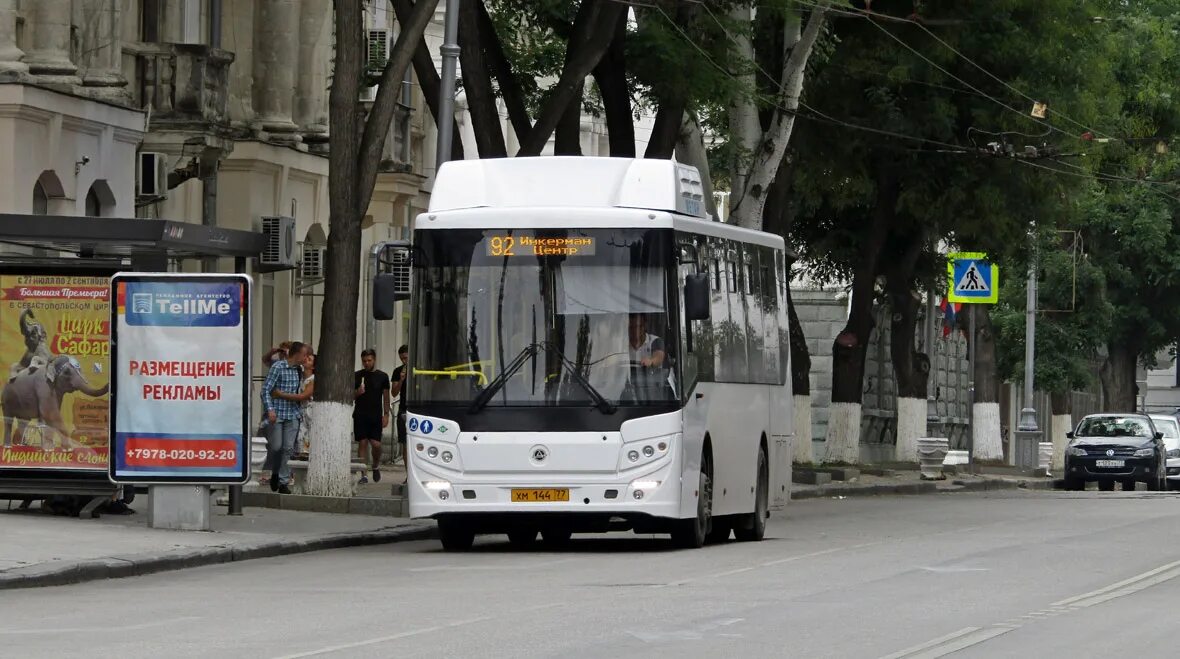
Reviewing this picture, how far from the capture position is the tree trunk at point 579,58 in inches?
1122

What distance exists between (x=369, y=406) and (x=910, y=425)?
57.3ft

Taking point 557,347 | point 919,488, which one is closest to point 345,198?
point 557,347

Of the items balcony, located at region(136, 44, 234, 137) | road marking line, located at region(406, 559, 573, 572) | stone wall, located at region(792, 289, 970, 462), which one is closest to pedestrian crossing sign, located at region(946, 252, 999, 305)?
stone wall, located at region(792, 289, 970, 462)

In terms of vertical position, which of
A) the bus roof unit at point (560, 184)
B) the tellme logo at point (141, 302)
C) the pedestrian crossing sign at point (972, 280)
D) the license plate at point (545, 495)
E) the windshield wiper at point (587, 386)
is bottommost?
the license plate at point (545, 495)

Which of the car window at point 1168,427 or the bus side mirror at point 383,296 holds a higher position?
the bus side mirror at point 383,296

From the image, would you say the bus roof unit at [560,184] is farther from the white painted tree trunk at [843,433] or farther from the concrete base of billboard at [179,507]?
the white painted tree trunk at [843,433]

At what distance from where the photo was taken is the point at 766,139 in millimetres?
34875

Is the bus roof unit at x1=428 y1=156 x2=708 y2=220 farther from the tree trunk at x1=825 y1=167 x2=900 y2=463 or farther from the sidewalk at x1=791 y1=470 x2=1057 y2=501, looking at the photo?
the tree trunk at x1=825 y1=167 x2=900 y2=463

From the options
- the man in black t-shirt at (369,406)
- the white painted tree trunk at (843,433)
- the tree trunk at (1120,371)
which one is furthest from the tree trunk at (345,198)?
the tree trunk at (1120,371)

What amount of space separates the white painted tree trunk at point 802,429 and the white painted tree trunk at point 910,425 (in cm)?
561

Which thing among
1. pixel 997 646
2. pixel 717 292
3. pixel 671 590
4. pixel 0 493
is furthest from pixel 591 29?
pixel 997 646

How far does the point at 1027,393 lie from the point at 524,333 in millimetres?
36765

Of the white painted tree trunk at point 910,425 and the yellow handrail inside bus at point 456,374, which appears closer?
the yellow handrail inside bus at point 456,374

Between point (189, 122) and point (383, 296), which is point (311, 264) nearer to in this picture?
point (189, 122)
